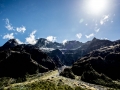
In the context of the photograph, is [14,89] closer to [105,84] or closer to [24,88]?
[24,88]

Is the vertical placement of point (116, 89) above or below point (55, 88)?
below

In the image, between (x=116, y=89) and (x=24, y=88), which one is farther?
(x=116, y=89)

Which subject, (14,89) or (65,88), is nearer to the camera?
(14,89)

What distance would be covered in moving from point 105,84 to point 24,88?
128 metres

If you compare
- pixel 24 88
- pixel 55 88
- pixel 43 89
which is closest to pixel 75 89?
pixel 55 88

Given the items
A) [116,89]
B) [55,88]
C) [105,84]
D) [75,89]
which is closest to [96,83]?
[105,84]

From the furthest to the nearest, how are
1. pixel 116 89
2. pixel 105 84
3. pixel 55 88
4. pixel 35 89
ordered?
1. pixel 105 84
2. pixel 116 89
3. pixel 55 88
4. pixel 35 89

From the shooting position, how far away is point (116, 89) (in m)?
177

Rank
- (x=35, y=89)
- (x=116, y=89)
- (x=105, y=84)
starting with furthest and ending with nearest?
(x=105, y=84), (x=116, y=89), (x=35, y=89)

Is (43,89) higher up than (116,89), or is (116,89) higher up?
(43,89)

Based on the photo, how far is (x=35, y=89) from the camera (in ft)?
320

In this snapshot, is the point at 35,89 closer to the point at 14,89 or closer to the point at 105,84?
the point at 14,89

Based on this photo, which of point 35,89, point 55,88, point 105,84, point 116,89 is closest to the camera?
point 35,89

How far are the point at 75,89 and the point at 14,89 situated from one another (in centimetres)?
4360
